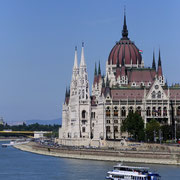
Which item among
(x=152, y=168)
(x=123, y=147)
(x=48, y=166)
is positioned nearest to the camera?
(x=152, y=168)

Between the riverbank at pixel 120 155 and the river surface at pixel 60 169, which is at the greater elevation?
the riverbank at pixel 120 155

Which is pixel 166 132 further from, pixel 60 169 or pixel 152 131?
pixel 60 169

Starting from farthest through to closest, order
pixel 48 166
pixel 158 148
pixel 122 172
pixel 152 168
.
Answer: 1. pixel 158 148
2. pixel 48 166
3. pixel 152 168
4. pixel 122 172

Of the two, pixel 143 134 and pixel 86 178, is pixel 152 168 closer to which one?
pixel 86 178

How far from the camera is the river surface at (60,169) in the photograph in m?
141

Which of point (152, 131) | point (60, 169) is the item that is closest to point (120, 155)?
point (60, 169)

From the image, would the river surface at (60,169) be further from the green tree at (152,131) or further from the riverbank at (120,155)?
the green tree at (152,131)

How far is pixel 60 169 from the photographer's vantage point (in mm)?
153875

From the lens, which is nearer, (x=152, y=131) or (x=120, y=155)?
(x=120, y=155)

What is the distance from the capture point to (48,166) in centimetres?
16038

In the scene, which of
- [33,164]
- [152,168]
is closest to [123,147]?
[33,164]

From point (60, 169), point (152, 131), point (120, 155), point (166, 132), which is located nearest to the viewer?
point (60, 169)

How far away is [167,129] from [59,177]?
5763 centimetres

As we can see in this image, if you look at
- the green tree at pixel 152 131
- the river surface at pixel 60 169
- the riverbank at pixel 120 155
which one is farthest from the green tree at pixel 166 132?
the river surface at pixel 60 169
